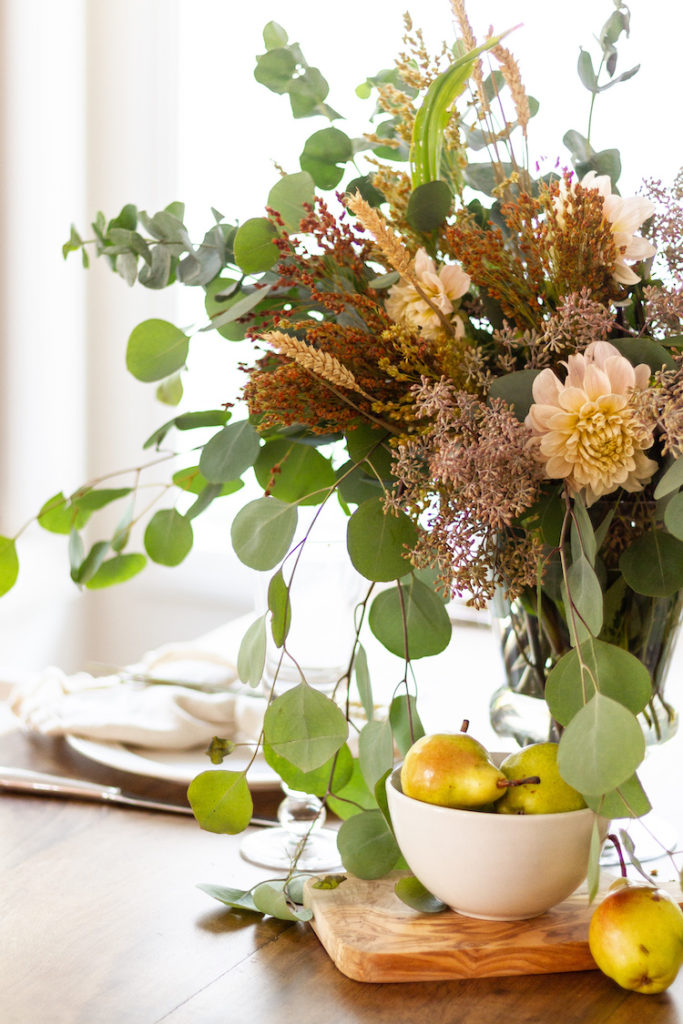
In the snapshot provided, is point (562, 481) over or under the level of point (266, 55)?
under

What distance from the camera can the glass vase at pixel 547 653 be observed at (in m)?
0.77

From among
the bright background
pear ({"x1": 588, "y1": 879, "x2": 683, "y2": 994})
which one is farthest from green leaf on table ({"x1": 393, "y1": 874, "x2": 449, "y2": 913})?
the bright background

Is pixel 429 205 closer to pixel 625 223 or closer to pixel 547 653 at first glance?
pixel 625 223

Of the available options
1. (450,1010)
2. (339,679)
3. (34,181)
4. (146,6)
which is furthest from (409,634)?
(146,6)

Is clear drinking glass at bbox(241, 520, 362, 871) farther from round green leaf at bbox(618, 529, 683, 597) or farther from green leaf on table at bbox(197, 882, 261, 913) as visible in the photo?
round green leaf at bbox(618, 529, 683, 597)

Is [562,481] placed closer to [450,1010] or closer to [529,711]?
[529,711]

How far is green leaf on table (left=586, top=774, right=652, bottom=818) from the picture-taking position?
602 mm

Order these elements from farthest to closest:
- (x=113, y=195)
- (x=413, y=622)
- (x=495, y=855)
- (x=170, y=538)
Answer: (x=113, y=195) < (x=170, y=538) < (x=413, y=622) < (x=495, y=855)

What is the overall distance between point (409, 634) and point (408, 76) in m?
0.36

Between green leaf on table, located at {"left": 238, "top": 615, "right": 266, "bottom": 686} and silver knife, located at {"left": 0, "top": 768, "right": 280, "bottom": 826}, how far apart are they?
241 mm

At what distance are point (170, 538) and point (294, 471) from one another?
0.46 feet

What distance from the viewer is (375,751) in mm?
757

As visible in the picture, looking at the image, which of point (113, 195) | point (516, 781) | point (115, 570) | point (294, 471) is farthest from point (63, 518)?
point (113, 195)

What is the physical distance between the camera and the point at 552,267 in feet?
2.22
